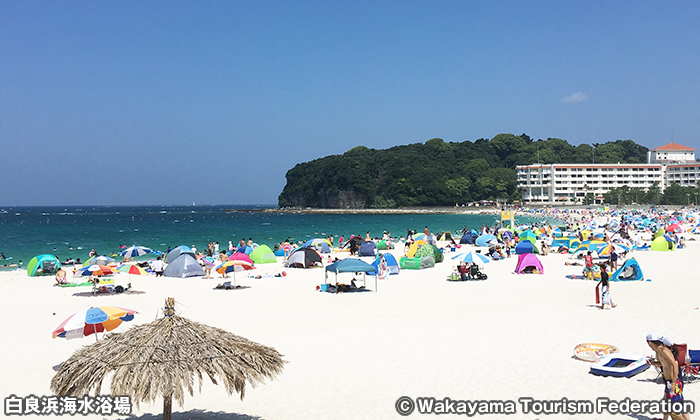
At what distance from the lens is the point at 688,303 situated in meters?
14.5

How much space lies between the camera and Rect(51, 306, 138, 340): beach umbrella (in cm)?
995

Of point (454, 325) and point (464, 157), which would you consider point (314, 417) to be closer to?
point (454, 325)

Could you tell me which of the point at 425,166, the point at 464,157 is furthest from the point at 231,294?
the point at 464,157

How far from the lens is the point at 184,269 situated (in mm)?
22469

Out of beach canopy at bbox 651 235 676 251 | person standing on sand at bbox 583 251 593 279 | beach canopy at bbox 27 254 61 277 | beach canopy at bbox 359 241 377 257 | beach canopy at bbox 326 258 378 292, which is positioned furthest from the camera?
beach canopy at bbox 359 241 377 257

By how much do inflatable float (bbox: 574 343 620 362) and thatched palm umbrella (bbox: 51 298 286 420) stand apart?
572cm

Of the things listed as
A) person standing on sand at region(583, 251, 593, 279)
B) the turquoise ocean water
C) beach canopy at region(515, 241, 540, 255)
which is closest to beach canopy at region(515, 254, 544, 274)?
person standing on sand at region(583, 251, 593, 279)

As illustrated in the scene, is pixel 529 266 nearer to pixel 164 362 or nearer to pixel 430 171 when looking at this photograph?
pixel 164 362

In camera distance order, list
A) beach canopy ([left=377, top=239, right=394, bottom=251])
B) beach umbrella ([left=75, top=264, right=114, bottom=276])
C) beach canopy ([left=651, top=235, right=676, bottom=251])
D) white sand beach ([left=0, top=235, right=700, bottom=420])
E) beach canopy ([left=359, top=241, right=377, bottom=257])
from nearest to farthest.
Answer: white sand beach ([left=0, top=235, right=700, bottom=420]), beach umbrella ([left=75, top=264, right=114, bottom=276]), beach canopy ([left=651, top=235, right=676, bottom=251]), beach canopy ([left=359, top=241, right=377, bottom=257]), beach canopy ([left=377, top=239, right=394, bottom=251])

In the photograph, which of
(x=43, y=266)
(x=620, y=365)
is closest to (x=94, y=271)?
(x=43, y=266)

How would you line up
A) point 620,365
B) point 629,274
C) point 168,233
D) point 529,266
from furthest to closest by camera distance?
point 168,233 < point 529,266 < point 629,274 < point 620,365

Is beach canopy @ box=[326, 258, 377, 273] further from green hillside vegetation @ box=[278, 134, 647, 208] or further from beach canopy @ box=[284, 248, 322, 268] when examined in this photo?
green hillside vegetation @ box=[278, 134, 647, 208]

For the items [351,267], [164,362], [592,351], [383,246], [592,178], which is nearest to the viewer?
[164,362]

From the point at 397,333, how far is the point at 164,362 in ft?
22.4
